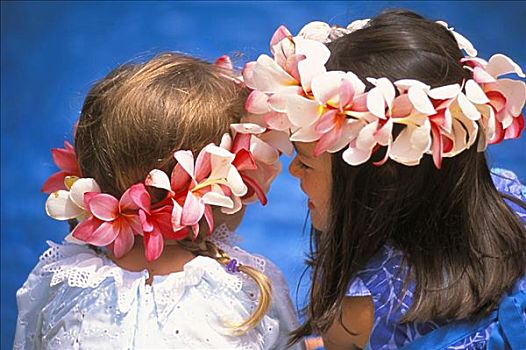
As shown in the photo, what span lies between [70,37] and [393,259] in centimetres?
204

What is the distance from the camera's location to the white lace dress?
1.50 m

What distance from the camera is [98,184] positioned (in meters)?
1.58

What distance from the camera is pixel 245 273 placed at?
1.55 m

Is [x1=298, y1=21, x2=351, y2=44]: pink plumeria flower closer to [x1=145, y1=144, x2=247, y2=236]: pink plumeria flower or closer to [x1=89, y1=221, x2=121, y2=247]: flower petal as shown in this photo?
[x1=145, y1=144, x2=247, y2=236]: pink plumeria flower

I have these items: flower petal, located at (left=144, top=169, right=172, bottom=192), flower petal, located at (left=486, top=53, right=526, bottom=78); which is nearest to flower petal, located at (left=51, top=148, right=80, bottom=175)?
flower petal, located at (left=144, top=169, right=172, bottom=192)

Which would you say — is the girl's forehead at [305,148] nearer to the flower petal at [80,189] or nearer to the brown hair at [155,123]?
the brown hair at [155,123]

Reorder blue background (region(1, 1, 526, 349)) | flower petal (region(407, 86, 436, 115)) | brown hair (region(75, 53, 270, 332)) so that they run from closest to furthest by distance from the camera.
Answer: flower petal (region(407, 86, 436, 115)) < brown hair (region(75, 53, 270, 332)) < blue background (region(1, 1, 526, 349))

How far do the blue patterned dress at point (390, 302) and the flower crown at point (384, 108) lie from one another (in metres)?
0.17

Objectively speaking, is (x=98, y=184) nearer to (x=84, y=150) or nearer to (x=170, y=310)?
(x=84, y=150)

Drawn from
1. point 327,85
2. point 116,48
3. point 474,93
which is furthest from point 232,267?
point 116,48

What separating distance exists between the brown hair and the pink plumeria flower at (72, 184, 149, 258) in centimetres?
4

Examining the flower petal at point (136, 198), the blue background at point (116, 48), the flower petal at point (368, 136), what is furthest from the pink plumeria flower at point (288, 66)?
the blue background at point (116, 48)

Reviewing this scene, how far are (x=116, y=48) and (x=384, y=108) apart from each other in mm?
2002

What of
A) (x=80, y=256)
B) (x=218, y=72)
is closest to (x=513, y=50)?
(x=218, y=72)
